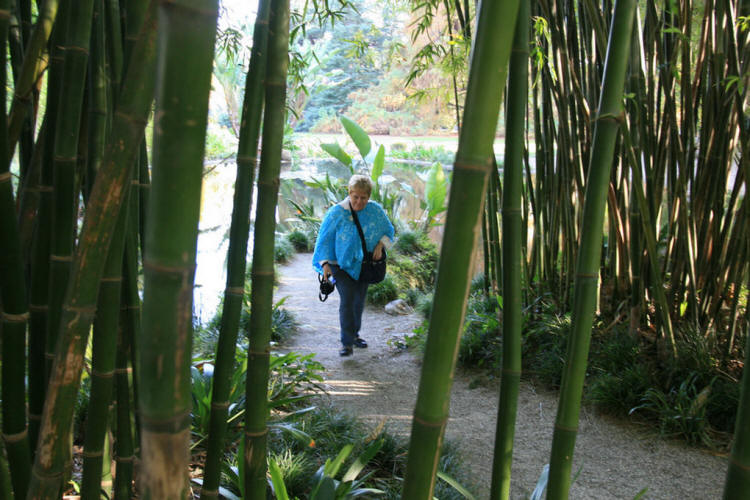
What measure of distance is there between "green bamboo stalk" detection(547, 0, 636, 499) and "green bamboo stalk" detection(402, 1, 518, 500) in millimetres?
265

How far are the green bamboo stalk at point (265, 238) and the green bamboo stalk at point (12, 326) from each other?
0.32m

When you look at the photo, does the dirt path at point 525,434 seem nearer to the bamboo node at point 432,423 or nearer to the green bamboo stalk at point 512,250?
the green bamboo stalk at point 512,250

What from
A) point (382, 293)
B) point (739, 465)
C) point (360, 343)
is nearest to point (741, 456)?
point (739, 465)

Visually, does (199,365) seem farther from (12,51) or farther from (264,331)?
(264,331)

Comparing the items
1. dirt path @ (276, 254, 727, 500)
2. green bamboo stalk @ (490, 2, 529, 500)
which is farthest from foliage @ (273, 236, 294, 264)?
green bamboo stalk @ (490, 2, 529, 500)

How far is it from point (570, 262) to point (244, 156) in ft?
8.32

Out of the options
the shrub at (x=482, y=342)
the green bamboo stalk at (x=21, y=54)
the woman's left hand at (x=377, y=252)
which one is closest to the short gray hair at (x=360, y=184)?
the woman's left hand at (x=377, y=252)

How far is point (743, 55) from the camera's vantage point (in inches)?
93.2

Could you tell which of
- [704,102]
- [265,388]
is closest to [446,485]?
[265,388]

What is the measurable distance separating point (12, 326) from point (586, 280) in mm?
799

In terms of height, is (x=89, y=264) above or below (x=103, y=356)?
above

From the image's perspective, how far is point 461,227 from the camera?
520 mm

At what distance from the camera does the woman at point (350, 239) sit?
10.8 feet

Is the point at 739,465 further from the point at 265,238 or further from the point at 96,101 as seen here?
the point at 96,101
